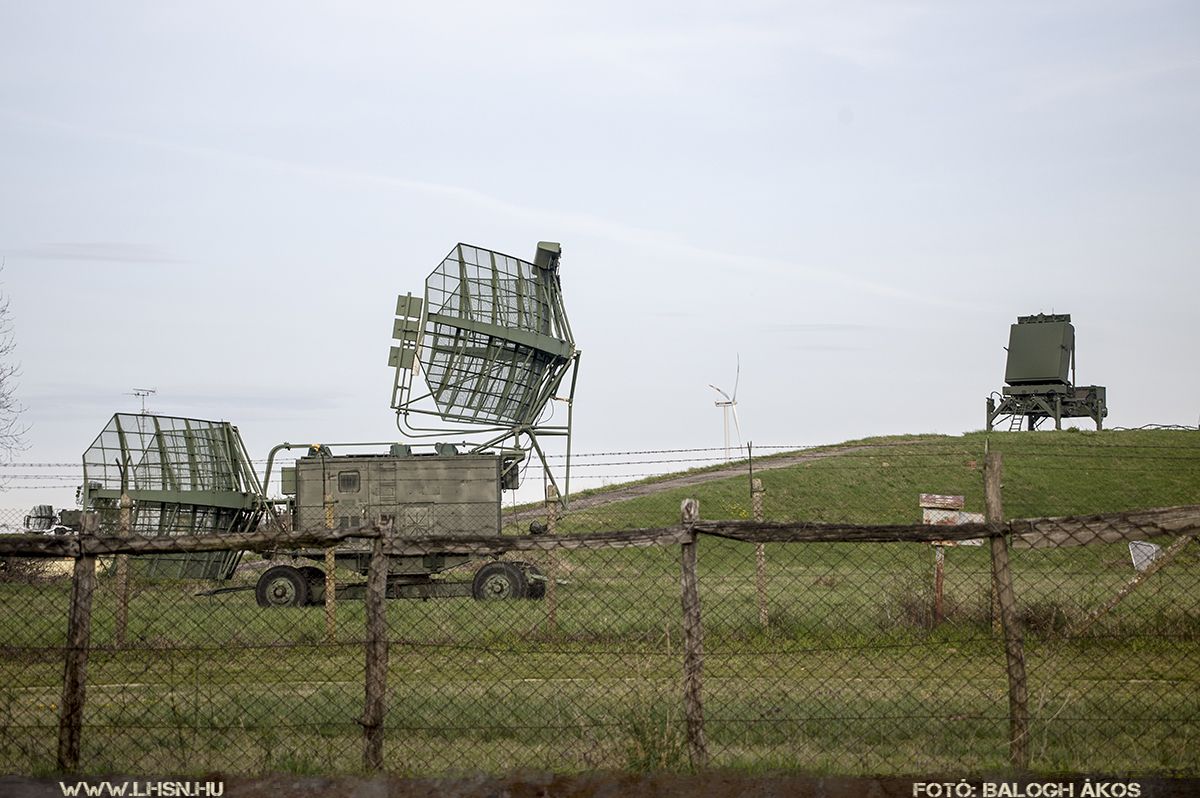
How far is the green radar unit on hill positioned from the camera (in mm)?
43375

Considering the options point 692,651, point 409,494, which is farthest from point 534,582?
point 692,651

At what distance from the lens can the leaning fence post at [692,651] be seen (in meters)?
7.87

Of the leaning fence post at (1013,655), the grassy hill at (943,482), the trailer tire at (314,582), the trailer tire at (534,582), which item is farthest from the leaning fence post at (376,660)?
the grassy hill at (943,482)

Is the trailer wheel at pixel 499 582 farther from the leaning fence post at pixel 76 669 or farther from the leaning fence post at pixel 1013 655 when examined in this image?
the leaning fence post at pixel 1013 655

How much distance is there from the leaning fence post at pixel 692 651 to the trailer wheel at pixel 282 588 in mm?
13448

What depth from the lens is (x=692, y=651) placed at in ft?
26.2

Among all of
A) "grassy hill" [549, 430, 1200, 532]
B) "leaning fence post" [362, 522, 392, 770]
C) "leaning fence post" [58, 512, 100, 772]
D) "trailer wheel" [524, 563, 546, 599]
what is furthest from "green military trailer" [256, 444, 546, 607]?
"leaning fence post" [362, 522, 392, 770]

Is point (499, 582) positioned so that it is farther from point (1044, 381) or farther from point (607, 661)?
point (1044, 381)

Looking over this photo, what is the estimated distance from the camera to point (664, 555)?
25.5m

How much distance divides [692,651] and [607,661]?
551 cm

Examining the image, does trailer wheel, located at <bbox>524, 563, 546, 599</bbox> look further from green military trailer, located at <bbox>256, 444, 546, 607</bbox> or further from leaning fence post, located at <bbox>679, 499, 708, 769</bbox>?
leaning fence post, located at <bbox>679, 499, 708, 769</bbox>

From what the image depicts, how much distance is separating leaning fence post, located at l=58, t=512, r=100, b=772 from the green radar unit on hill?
127 ft

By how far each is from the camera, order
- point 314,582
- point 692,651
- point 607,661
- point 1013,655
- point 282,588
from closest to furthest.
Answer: point 692,651
point 1013,655
point 607,661
point 282,588
point 314,582

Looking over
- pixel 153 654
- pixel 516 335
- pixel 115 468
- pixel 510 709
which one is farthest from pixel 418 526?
pixel 510 709
